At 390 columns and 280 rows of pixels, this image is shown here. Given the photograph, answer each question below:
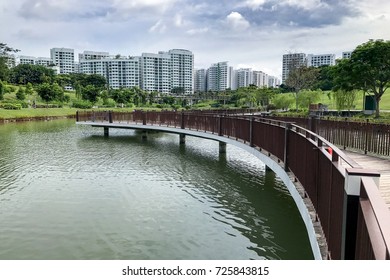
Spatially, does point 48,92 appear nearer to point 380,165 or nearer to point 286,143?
point 286,143

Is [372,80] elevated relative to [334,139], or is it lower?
elevated

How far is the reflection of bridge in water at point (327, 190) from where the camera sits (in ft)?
7.62

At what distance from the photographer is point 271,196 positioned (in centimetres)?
984

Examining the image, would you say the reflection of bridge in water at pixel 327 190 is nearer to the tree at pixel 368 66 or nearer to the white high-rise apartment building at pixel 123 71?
the tree at pixel 368 66

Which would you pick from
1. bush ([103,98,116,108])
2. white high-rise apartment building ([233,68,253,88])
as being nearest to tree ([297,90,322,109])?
bush ([103,98,116,108])

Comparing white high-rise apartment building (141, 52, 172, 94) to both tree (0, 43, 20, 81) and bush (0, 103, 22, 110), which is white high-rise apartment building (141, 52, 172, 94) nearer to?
tree (0, 43, 20, 81)

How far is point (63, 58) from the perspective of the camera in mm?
175625

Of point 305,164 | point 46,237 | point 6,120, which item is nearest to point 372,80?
point 305,164

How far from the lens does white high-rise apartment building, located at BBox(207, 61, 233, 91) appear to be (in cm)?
17338

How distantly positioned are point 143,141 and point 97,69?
141874 mm

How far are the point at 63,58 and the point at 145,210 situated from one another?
186 metres

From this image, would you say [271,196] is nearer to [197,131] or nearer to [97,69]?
[197,131]

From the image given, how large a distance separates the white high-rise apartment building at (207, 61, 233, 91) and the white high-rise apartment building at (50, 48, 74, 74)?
74127 mm

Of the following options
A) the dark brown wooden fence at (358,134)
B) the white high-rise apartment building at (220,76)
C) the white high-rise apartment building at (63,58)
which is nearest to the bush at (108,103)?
Answer: the dark brown wooden fence at (358,134)
